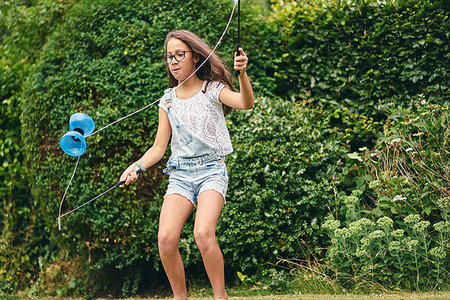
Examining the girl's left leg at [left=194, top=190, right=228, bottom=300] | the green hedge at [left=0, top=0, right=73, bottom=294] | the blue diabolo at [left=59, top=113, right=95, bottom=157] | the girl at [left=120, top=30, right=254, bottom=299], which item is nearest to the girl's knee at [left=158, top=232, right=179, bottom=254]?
the girl at [left=120, top=30, right=254, bottom=299]

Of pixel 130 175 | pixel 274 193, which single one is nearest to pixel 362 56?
pixel 274 193

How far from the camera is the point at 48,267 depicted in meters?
5.86

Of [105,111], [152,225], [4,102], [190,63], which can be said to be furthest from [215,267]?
[4,102]

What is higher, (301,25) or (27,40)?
(27,40)

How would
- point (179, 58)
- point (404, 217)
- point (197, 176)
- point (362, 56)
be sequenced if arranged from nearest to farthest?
1. point (197, 176)
2. point (179, 58)
3. point (404, 217)
4. point (362, 56)

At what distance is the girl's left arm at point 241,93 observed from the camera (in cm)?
304

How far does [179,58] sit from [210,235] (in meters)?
1.19

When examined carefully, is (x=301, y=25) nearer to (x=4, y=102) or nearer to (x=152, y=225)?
(x=152, y=225)

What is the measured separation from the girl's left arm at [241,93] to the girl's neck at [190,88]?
219 millimetres

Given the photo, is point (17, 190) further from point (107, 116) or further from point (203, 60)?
point (203, 60)

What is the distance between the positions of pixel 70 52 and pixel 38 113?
0.70 m

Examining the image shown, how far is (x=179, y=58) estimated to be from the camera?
11.5 feet

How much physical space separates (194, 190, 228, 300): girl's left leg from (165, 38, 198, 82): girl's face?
2.73ft

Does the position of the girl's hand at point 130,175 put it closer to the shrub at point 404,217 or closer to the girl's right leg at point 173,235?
the girl's right leg at point 173,235
